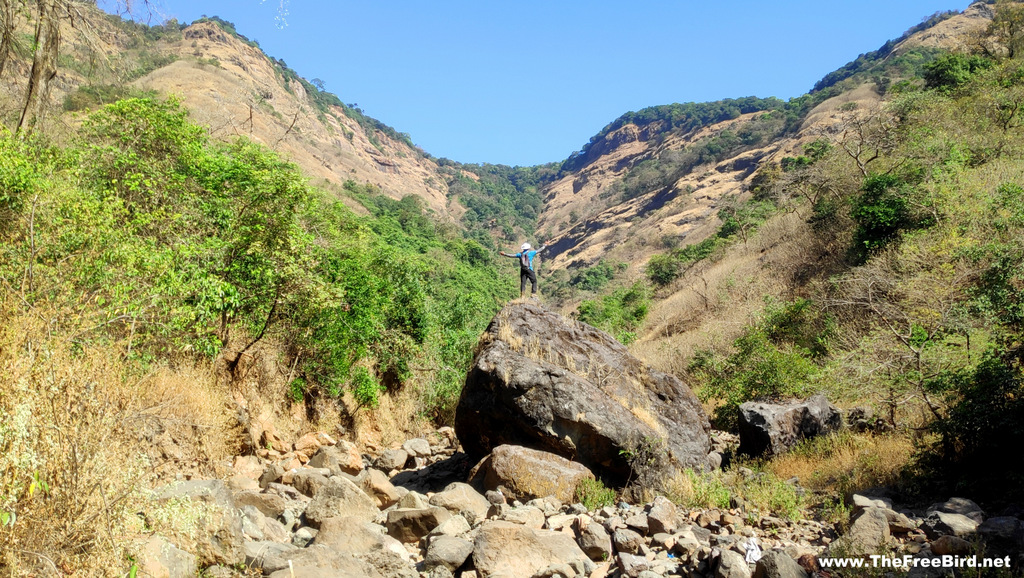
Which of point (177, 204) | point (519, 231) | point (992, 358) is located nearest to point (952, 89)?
point (992, 358)

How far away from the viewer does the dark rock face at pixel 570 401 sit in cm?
771

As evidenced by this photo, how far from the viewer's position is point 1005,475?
21.7 ft

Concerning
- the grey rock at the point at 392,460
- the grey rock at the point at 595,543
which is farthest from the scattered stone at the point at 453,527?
the grey rock at the point at 392,460

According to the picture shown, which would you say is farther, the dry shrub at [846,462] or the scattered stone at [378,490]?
the dry shrub at [846,462]

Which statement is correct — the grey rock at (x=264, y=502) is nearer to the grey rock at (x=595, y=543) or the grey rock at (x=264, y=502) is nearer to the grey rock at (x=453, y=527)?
the grey rock at (x=453, y=527)

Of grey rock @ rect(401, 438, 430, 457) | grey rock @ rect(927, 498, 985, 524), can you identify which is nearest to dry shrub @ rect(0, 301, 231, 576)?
grey rock @ rect(401, 438, 430, 457)

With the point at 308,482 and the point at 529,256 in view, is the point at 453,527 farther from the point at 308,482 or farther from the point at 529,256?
the point at 529,256

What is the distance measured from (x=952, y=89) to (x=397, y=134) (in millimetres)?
106001

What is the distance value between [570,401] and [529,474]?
4.14 ft

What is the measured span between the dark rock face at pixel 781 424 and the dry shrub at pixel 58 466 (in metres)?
9.45

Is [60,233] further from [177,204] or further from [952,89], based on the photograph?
[952,89]

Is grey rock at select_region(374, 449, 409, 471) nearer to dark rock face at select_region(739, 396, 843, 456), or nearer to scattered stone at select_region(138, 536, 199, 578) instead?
scattered stone at select_region(138, 536, 199, 578)

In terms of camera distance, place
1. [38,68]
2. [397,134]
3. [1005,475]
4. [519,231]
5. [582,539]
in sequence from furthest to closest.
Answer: [397,134]
[519,231]
[38,68]
[1005,475]
[582,539]

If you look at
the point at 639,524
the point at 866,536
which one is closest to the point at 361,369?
the point at 639,524
